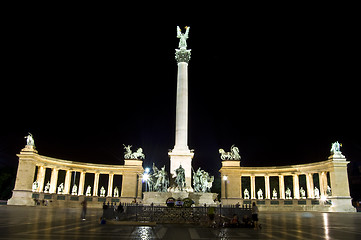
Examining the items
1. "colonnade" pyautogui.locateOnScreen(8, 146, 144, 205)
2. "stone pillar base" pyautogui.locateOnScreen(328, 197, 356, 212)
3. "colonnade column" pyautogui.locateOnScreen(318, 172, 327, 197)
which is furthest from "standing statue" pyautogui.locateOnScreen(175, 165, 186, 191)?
"colonnade column" pyautogui.locateOnScreen(318, 172, 327, 197)

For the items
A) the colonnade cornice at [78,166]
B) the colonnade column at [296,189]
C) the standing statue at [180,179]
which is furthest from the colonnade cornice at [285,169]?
the standing statue at [180,179]

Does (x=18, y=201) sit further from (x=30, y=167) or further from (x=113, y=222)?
(x=113, y=222)

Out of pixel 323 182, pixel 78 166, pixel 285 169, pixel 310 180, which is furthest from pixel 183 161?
pixel 323 182

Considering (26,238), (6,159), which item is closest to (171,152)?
(26,238)

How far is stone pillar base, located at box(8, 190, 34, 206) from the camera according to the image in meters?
51.2

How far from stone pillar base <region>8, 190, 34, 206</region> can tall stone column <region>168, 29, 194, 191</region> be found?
28059mm

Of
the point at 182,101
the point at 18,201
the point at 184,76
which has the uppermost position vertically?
the point at 184,76

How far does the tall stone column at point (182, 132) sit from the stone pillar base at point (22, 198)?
28059mm

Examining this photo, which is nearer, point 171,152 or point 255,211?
point 255,211

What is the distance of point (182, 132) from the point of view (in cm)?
4650

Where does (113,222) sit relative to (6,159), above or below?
below

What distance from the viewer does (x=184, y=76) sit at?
164 ft

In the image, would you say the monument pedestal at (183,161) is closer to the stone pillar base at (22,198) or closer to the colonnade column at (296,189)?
the stone pillar base at (22,198)

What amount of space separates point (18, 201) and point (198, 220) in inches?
1668
